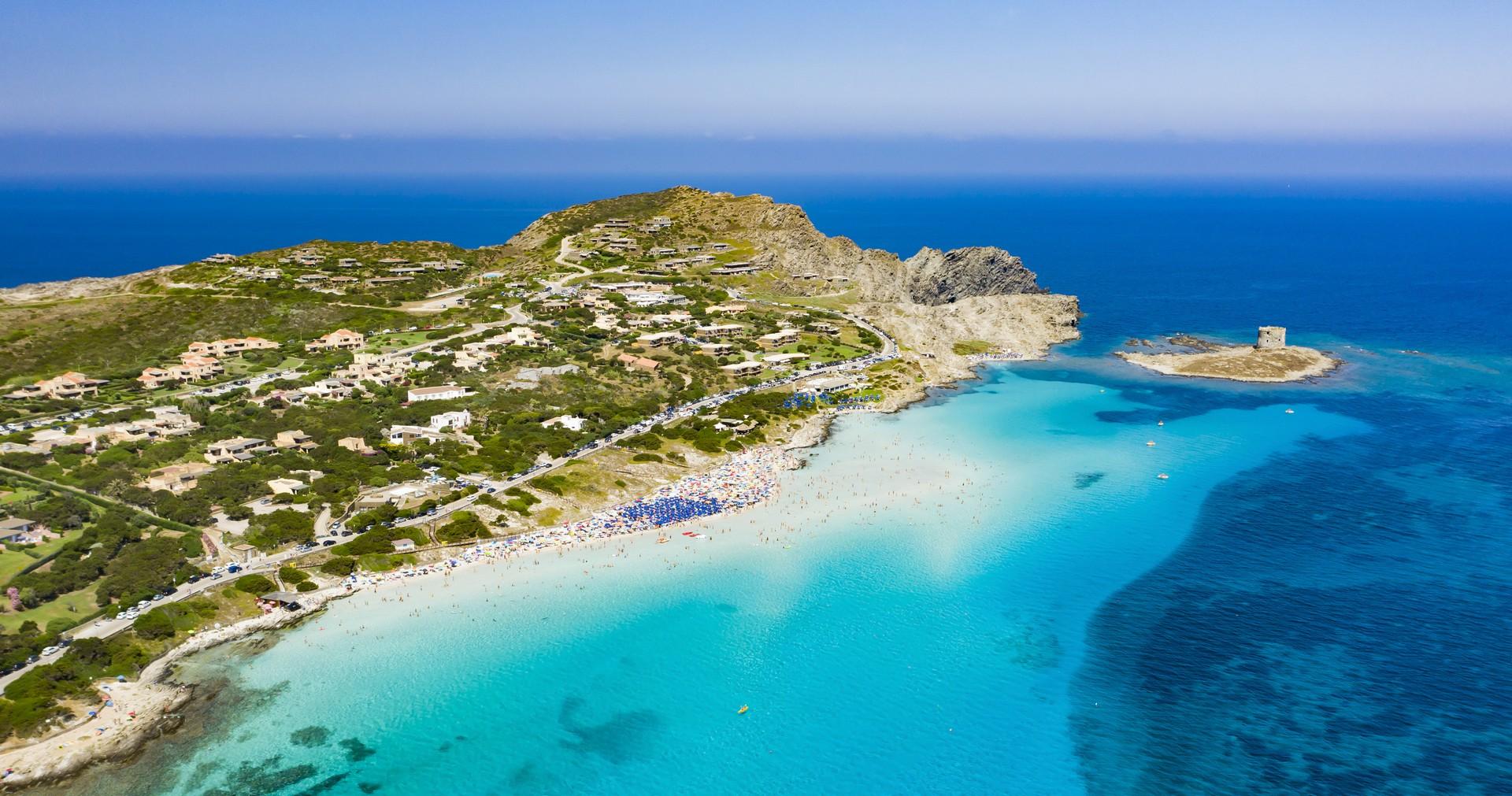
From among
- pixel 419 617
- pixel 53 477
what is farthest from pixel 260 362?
pixel 419 617

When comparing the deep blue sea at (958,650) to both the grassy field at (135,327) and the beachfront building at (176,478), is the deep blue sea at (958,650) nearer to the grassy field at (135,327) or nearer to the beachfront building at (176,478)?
the beachfront building at (176,478)

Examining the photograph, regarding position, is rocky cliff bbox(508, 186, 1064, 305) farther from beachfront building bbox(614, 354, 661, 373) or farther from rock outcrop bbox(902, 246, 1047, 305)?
beachfront building bbox(614, 354, 661, 373)

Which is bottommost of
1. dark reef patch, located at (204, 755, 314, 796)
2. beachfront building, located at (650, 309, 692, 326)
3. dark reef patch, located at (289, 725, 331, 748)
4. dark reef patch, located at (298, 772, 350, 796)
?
dark reef patch, located at (298, 772, 350, 796)

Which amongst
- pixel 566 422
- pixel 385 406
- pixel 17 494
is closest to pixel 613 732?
pixel 566 422

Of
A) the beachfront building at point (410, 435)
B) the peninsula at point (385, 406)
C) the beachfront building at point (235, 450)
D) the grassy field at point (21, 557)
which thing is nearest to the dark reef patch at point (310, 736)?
the peninsula at point (385, 406)

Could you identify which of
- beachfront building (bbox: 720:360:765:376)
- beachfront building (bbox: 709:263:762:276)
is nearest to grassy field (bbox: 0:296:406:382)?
beachfront building (bbox: 720:360:765:376)

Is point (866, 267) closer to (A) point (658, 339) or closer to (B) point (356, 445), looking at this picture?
(A) point (658, 339)

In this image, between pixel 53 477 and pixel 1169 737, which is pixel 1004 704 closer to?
pixel 1169 737
